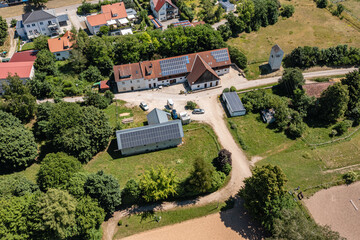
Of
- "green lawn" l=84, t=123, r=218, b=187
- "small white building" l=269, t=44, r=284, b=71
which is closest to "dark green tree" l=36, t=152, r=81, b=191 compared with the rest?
"green lawn" l=84, t=123, r=218, b=187

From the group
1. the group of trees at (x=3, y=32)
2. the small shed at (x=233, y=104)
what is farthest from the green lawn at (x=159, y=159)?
the group of trees at (x=3, y=32)


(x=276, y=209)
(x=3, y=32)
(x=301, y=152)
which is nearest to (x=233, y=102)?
(x=301, y=152)

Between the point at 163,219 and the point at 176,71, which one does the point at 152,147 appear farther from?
the point at 176,71

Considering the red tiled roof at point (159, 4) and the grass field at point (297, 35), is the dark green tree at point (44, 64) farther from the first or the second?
the grass field at point (297, 35)

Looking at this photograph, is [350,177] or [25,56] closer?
[350,177]

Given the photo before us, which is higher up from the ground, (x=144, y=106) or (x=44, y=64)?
(x=44, y=64)

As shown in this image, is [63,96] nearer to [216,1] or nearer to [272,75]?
[272,75]

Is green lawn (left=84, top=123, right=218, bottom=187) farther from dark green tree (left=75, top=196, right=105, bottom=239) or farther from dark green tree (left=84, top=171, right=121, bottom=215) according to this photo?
dark green tree (left=75, top=196, right=105, bottom=239)
